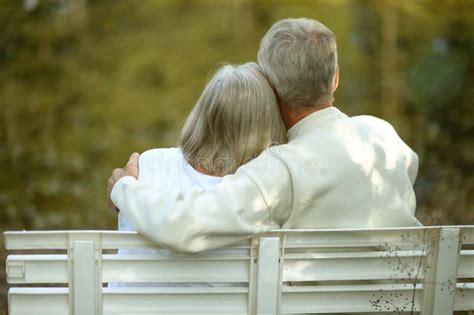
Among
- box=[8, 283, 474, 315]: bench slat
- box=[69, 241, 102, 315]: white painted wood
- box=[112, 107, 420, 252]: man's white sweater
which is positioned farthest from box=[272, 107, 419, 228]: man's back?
box=[69, 241, 102, 315]: white painted wood

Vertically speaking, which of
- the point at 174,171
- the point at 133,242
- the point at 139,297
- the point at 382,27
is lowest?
the point at 139,297

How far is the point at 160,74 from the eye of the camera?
8148mm

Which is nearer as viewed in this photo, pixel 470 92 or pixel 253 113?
pixel 253 113

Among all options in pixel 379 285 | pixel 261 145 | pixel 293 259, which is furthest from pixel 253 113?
pixel 379 285

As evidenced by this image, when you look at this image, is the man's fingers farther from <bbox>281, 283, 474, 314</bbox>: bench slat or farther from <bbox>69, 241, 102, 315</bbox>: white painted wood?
<bbox>281, 283, 474, 314</bbox>: bench slat

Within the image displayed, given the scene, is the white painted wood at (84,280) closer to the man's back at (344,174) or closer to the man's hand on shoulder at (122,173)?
the man's hand on shoulder at (122,173)

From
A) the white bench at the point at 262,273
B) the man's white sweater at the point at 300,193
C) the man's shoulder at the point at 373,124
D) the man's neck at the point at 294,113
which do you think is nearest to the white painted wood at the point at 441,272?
the white bench at the point at 262,273

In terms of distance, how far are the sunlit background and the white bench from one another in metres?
4.28

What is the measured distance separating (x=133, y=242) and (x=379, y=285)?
0.76 m

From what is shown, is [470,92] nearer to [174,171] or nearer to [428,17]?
[428,17]

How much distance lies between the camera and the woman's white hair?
2.31 meters

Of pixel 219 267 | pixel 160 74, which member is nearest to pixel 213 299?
pixel 219 267

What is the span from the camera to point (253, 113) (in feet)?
7.59

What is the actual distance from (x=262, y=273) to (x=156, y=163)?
0.58 metres
